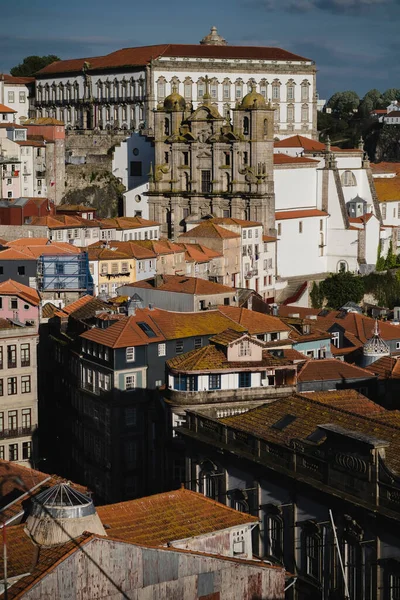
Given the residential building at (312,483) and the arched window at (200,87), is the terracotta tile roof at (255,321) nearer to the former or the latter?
the residential building at (312,483)

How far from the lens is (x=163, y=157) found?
4028 inches

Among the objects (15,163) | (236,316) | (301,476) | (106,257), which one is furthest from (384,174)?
(301,476)

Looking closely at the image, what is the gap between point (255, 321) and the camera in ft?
192

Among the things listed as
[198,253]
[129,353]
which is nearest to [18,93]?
[198,253]

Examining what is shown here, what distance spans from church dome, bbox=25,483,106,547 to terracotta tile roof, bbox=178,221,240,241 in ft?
204

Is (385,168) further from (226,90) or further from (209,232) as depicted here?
(209,232)

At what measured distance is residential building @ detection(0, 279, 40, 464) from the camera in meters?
52.8

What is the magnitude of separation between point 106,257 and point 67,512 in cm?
5459

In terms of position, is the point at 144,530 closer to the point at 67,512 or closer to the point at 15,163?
the point at 67,512

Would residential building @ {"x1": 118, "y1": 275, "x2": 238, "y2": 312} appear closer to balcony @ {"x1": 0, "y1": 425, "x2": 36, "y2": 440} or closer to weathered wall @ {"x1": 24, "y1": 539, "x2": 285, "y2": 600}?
balcony @ {"x1": 0, "y1": 425, "x2": 36, "y2": 440}

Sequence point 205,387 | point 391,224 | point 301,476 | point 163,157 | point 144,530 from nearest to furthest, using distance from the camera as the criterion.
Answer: point 144,530, point 301,476, point 205,387, point 163,157, point 391,224

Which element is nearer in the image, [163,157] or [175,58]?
[163,157]

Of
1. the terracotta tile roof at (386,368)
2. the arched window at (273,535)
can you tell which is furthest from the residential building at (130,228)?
the arched window at (273,535)

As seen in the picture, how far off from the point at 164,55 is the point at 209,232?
35952mm
